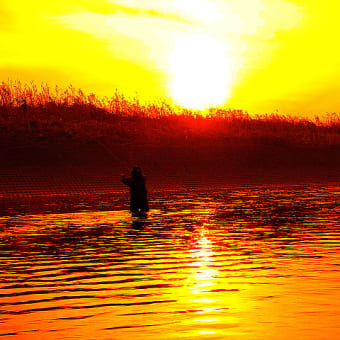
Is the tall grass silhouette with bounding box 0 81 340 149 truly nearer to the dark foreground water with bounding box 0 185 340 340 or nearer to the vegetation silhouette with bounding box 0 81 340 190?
the vegetation silhouette with bounding box 0 81 340 190

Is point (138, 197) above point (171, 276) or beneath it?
above

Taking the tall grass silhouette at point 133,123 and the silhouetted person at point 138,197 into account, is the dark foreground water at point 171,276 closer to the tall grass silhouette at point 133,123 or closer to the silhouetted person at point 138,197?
the silhouetted person at point 138,197

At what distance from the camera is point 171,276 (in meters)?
11.8

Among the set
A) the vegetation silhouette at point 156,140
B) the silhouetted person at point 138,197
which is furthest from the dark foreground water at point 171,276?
the vegetation silhouette at point 156,140

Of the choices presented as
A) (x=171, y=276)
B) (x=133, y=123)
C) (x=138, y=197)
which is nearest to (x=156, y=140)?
(x=133, y=123)

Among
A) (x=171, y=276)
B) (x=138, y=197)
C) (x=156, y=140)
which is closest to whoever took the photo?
(x=171, y=276)

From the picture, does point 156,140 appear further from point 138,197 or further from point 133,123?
point 138,197

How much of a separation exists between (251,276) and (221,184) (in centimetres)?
2566

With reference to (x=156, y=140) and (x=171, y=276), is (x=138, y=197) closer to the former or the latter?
(x=171, y=276)

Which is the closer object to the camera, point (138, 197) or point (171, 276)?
point (171, 276)

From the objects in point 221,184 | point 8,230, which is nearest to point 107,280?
point 8,230

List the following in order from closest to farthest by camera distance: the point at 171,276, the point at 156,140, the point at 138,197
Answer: the point at 171,276 → the point at 138,197 → the point at 156,140

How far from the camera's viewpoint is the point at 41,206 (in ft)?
86.5

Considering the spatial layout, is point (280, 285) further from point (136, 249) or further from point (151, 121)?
point (151, 121)
